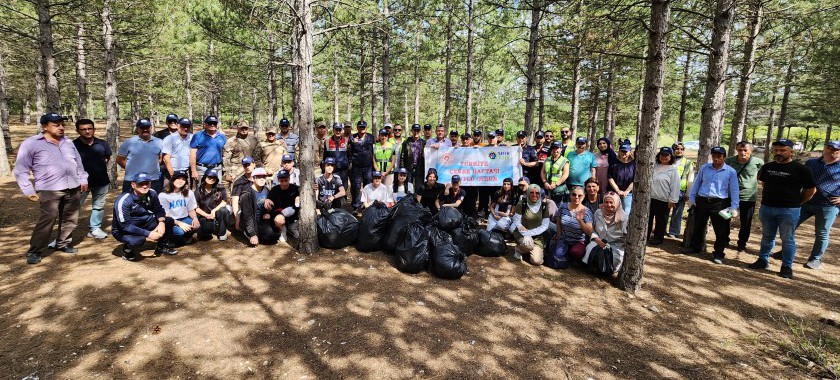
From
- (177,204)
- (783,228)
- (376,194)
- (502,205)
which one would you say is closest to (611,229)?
(502,205)

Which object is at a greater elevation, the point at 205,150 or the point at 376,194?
the point at 205,150

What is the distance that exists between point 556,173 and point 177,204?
608 centimetres

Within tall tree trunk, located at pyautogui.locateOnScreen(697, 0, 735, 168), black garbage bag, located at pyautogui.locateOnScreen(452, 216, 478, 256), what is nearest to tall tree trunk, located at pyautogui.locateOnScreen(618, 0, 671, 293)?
black garbage bag, located at pyautogui.locateOnScreen(452, 216, 478, 256)

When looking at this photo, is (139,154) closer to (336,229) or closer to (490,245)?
(336,229)

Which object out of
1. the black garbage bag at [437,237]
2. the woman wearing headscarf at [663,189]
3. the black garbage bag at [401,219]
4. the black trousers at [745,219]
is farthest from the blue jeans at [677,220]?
the black garbage bag at [401,219]

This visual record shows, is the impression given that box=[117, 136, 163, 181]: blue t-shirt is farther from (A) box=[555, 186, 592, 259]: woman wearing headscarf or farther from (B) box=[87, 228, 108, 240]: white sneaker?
(A) box=[555, 186, 592, 259]: woman wearing headscarf

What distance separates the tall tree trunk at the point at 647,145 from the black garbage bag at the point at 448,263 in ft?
6.40

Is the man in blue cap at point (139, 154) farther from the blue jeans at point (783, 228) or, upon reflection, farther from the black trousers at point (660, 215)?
the blue jeans at point (783, 228)

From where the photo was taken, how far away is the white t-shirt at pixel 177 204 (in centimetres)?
533

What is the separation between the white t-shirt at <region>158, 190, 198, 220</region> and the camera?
5328 mm

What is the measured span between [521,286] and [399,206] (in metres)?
2.14

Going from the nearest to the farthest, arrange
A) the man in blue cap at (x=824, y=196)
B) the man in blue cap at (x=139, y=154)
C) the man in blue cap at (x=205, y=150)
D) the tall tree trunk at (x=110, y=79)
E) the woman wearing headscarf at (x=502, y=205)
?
the man in blue cap at (x=824, y=196) → the man in blue cap at (x=139, y=154) → the woman wearing headscarf at (x=502, y=205) → the man in blue cap at (x=205, y=150) → the tall tree trunk at (x=110, y=79)

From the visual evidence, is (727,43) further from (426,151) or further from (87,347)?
(87,347)

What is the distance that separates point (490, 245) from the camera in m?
5.37
